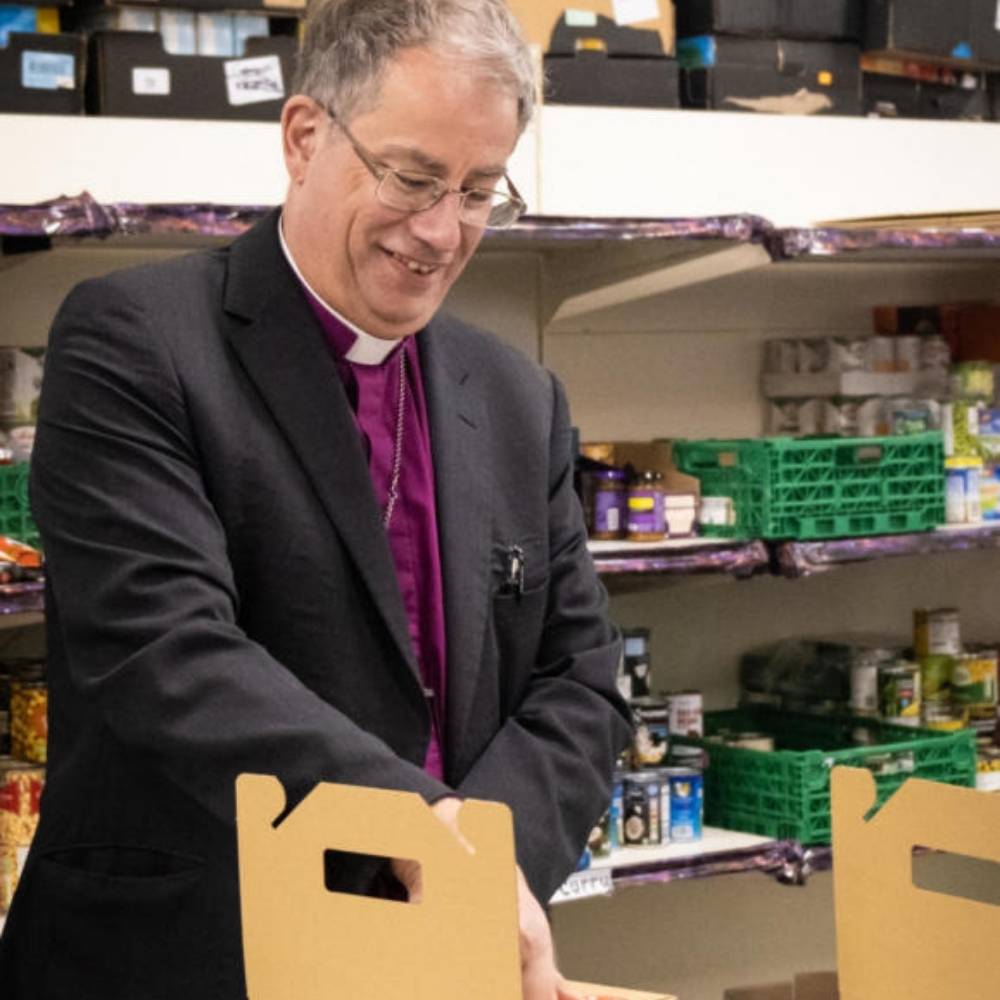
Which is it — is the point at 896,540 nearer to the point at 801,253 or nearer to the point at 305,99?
the point at 801,253

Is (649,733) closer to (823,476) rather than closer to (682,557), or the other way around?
(682,557)

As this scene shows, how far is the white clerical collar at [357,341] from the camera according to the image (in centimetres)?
203

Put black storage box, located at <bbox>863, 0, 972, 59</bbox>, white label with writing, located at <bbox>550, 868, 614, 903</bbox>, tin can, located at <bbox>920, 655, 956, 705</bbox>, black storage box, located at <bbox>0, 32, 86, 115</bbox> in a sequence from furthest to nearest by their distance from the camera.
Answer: tin can, located at <bbox>920, 655, 956, 705</bbox> → black storage box, located at <bbox>863, 0, 972, 59</bbox> → white label with writing, located at <bbox>550, 868, 614, 903</bbox> → black storage box, located at <bbox>0, 32, 86, 115</bbox>

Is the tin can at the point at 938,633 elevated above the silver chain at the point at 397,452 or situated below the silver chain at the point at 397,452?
below

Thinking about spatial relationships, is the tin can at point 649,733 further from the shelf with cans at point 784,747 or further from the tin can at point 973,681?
the tin can at point 973,681

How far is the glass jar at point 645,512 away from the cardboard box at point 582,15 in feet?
2.66

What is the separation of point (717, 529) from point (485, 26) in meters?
2.00

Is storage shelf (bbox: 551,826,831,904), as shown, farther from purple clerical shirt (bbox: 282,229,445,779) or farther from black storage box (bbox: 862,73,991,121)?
purple clerical shirt (bbox: 282,229,445,779)

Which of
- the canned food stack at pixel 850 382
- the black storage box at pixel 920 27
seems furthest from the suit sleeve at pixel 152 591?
the canned food stack at pixel 850 382

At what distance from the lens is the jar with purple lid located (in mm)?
3717

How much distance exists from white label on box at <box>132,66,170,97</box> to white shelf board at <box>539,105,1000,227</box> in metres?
0.72

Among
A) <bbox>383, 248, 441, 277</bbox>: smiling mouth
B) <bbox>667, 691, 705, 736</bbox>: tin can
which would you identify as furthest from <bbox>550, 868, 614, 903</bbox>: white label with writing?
<bbox>383, 248, 441, 277</bbox>: smiling mouth

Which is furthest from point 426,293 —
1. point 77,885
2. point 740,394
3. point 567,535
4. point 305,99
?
point 740,394

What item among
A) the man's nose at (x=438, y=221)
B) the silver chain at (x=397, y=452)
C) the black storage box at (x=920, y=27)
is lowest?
the silver chain at (x=397, y=452)
